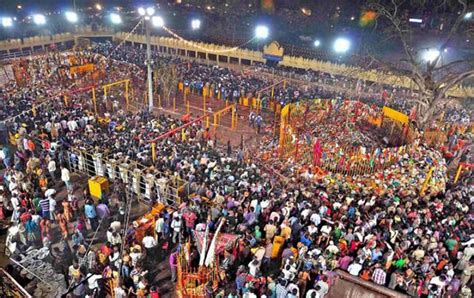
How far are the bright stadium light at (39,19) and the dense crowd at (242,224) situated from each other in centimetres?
2708

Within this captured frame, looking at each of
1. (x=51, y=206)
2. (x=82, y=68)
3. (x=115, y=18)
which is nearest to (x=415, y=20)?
(x=115, y=18)

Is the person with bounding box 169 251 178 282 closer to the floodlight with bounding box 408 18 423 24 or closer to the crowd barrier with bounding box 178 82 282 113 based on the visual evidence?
the crowd barrier with bounding box 178 82 282 113

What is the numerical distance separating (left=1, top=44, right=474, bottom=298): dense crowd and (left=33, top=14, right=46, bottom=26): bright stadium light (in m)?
27.1

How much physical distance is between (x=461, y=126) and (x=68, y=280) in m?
22.3

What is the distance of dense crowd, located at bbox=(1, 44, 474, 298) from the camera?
10445mm

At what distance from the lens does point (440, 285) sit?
1041cm

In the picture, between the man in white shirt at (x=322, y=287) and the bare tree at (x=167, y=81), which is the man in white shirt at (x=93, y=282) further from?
the bare tree at (x=167, y=81)

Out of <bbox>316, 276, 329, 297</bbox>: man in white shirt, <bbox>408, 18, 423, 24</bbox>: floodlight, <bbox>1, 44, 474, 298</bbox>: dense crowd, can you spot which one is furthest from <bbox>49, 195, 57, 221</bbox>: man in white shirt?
<bbox>408, 18, 423, 24</bbox>: floodlight

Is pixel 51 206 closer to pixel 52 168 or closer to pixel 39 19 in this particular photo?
pixel 52 168

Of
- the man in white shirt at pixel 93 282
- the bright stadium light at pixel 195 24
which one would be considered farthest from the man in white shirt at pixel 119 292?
the bright stadium light at pixel 195 24

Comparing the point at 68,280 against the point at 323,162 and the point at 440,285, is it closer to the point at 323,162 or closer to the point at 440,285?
the point at 440,285

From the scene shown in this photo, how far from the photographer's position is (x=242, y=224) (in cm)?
1218

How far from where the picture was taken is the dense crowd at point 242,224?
34.3 ft

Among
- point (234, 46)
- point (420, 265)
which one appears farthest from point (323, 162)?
point (234, 46)
